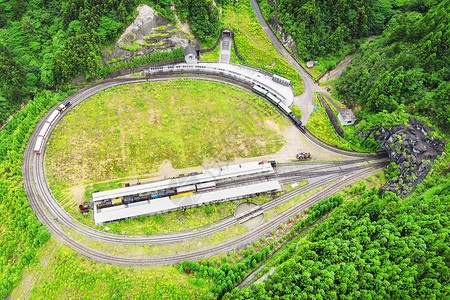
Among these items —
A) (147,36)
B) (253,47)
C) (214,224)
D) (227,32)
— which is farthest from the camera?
(227,32)

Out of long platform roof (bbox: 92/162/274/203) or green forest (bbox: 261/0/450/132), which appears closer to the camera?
long platform roof (bbox: 92/162/274/203)

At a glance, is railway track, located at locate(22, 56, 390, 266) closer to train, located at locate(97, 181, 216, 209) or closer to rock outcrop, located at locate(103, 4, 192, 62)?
train, located at locate(97, 181, 216, 209)

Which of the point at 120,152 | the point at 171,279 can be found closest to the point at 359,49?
the point at 120,152

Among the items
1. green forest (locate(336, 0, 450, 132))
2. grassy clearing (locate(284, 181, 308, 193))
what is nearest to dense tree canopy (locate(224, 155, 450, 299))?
grassy clearing (locate(284, 181, 308, 193))

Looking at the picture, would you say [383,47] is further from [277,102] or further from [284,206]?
[284,206]

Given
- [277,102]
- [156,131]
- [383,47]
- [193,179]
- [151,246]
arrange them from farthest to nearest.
→ [383,47] < [277,102] < [156,131] < [193,179] < [151,246]

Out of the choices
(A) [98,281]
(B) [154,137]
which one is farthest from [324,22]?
(A) [98,281]

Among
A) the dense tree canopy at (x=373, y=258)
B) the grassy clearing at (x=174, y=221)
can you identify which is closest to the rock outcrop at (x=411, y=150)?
the dense tree canopy at (x=373, y=258)
